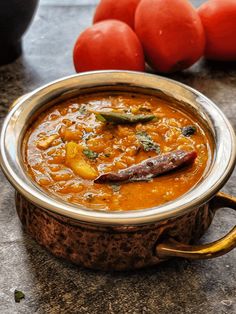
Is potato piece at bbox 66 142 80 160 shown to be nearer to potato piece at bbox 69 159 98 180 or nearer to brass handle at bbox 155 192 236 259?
potato piece at bbox 69 159 98 180

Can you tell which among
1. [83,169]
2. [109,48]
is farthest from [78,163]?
[109,48]

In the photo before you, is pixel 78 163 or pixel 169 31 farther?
pixel 169 31

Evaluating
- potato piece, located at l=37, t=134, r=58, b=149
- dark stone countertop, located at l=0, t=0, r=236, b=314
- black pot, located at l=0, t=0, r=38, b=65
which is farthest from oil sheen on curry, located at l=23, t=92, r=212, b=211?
black pot, located at l=0, t=0, r=38, b=65

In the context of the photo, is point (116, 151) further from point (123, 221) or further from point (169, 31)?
point (169, 31)

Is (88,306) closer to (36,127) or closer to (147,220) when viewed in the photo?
(147,220)

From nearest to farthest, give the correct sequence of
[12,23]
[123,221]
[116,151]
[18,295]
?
1. [123,221]
2. [18,295]
3. [116,151]
4. [12,23]

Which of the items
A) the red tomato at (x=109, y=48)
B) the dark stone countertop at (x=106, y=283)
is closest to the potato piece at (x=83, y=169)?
the dark stone countertop at (x=106, y=283)
